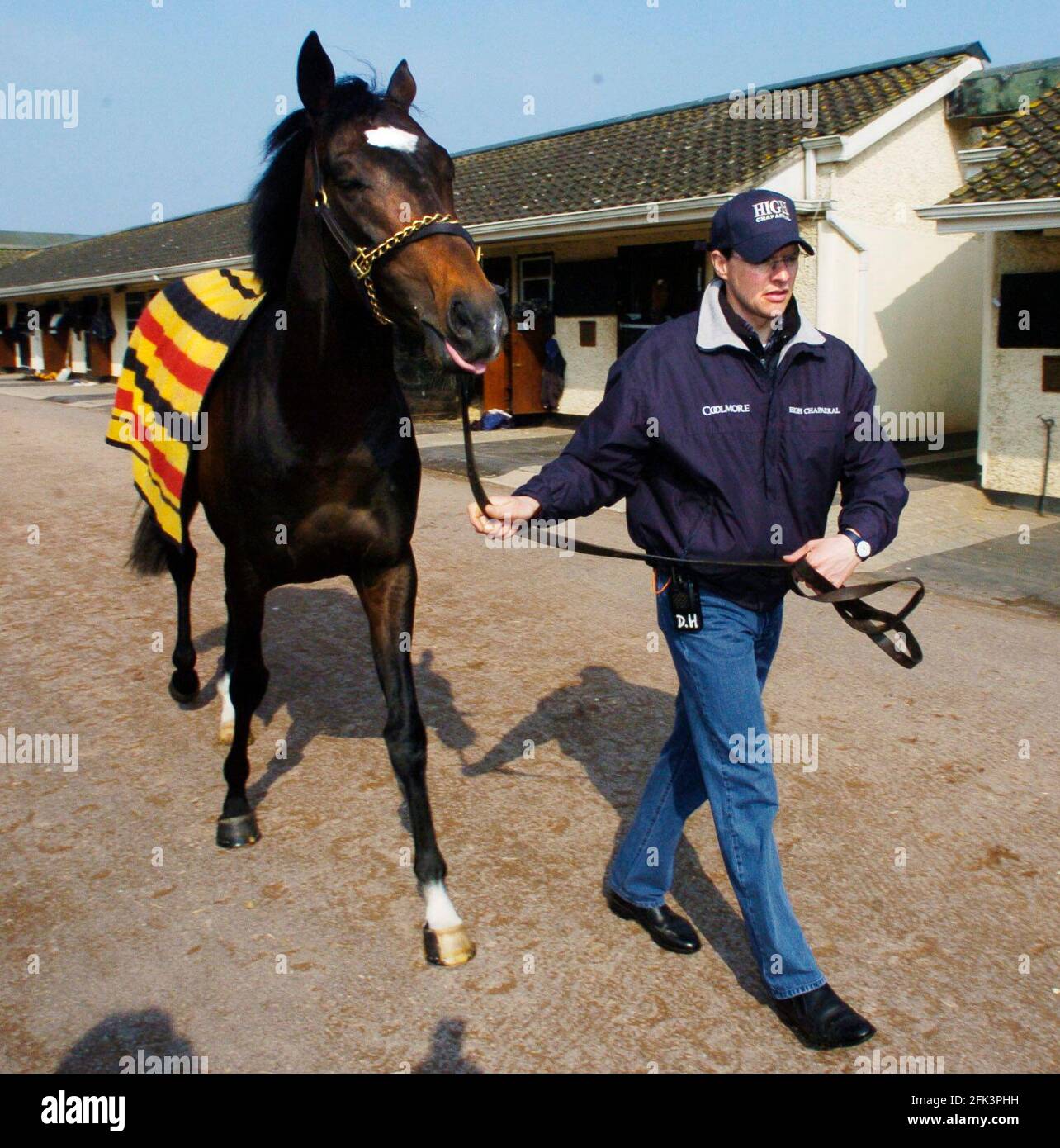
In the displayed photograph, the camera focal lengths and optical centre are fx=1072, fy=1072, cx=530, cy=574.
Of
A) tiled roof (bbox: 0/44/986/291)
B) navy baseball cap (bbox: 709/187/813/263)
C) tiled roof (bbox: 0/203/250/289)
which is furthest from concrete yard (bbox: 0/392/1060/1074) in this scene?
tiled roof (bbox: 0/203/250/289)

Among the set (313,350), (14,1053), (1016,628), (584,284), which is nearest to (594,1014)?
(14,1053)

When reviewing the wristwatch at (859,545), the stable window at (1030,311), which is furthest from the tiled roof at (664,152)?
the wristwatch at (859,545)

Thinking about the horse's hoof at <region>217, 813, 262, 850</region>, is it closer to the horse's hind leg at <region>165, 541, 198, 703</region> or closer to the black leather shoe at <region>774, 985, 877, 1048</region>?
the horse's hind leg at <region>165, 541, 198, 703</region>

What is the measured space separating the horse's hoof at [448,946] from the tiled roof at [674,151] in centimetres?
1098

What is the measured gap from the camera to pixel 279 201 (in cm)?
328

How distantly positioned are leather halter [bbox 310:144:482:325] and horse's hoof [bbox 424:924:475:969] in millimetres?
1694

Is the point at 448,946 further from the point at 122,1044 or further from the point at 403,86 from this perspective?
the point at 403,86

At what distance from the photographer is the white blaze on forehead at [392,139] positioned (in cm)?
279

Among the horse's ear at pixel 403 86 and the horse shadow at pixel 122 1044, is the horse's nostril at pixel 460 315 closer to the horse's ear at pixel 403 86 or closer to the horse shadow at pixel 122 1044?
the horse's ear at pixel 403 86

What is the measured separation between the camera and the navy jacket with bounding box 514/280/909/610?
2.67 m

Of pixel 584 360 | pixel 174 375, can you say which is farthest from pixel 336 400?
pixel 584 360

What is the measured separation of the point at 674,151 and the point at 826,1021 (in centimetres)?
1429

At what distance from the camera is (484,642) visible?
5.99 metres

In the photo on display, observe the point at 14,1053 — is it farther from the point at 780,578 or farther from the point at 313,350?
the point at 780,578
